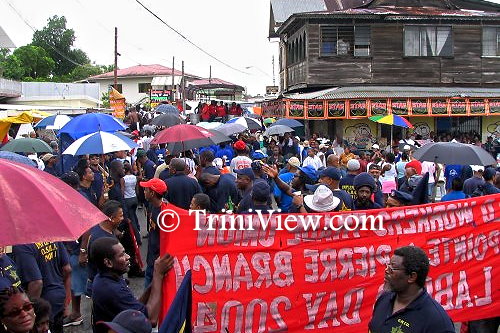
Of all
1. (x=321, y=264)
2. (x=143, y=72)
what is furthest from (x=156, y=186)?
(x=143, y=72)

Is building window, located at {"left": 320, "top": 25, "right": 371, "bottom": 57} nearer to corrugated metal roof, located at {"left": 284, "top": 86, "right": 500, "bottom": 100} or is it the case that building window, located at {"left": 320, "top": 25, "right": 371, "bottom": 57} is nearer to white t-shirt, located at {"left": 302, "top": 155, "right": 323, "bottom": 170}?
corrugated metal roof, located at {"left": 284, "top": 86, "right": 500, "bottom": 100}

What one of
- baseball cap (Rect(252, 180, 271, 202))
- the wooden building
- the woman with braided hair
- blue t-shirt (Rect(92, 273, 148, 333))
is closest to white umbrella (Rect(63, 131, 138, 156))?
baseball cap (Rect(252, 180, 271, 202))

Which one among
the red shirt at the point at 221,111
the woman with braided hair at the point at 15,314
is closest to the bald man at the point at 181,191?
the woman with braided hair at the point at 15,314

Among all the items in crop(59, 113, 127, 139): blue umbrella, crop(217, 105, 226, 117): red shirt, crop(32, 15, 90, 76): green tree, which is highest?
crop(32, 15, 90, 76): green tree

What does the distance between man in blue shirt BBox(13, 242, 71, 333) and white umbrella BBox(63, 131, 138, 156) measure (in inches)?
170

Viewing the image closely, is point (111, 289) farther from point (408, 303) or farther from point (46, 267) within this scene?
point (408, 303)

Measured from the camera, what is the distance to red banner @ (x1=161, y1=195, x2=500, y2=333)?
518 cm

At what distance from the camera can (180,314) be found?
3.71m

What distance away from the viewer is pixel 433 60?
93.1 feet

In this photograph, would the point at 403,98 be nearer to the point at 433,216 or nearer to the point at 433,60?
the point at 433,60

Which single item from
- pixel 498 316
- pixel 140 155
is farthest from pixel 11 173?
pixel 140 155

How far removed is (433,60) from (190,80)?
1619 inches

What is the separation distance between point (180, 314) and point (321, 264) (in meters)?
1.96

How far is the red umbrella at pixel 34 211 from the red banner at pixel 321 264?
202 centimetres
